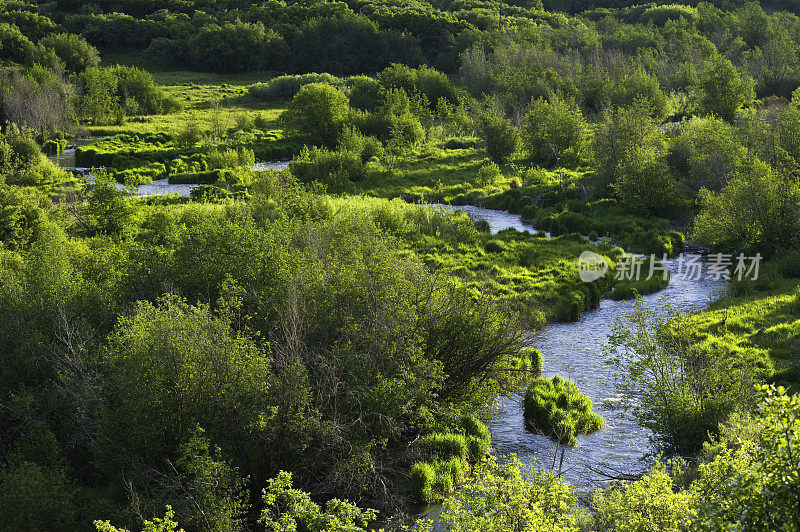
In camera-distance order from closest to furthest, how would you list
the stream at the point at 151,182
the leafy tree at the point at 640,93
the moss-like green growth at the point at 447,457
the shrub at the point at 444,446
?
1. the moss-like green growth at the point at 447,457
2. the shrub at the point at 444,446
3. the stream at the point at 151,182
4. the leafy tree at the point at 640,93

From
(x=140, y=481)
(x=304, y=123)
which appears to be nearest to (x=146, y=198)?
(x=304, y=123)

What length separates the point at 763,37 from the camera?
9794 centimetres

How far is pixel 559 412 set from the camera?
18828mm

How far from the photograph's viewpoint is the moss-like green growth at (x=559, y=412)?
60.2 feet

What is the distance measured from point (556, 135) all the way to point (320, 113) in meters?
21.3

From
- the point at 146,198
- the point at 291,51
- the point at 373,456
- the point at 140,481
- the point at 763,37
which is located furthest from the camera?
the point at 291,51

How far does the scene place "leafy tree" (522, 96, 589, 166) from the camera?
50719 millimetres

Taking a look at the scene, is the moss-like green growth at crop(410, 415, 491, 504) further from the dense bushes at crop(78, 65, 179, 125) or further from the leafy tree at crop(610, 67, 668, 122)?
the dense bushes at crop(78, 65, 179, 125)

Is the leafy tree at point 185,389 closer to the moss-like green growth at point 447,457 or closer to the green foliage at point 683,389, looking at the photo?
the moss-like green growth at point 447,457

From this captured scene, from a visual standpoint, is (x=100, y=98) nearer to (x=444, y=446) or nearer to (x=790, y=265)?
(x=790, y=265)

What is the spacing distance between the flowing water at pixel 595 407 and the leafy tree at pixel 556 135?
73.0 feet

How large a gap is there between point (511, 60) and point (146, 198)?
2259 inches

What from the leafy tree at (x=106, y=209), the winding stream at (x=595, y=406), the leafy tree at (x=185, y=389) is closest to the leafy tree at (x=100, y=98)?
the leafy tree at (x=106, y=209)

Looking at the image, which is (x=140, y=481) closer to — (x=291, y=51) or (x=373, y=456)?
(x=373, y=456)
